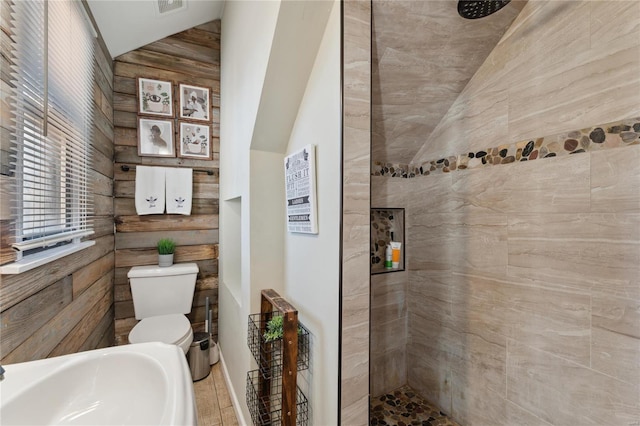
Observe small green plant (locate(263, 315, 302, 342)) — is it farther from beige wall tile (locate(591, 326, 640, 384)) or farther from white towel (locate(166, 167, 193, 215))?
white towel (locate(166, 167, 193, 215))

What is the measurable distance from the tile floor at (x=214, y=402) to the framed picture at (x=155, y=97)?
213cm

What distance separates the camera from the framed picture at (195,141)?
2.41m

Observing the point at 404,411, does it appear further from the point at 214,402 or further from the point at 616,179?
the point at 616,179

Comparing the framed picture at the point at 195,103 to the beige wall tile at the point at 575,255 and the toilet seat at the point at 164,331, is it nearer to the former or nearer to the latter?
the toilet seat at the point at 164,331

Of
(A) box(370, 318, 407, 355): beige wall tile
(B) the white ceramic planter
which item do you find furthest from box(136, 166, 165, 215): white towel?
(A) box(370, 318, 407, 355): beige wall tile

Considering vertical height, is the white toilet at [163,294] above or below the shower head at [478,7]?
below

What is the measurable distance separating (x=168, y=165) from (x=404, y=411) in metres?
2.46

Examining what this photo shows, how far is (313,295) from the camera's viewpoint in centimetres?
117

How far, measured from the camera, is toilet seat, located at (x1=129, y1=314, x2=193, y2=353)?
180 centimetres

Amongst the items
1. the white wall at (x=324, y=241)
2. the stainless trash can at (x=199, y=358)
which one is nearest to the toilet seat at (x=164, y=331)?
the stainless trash can at (x=199, y=358)

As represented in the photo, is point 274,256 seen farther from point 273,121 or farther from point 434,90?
point 434,90

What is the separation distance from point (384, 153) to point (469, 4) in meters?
0.84

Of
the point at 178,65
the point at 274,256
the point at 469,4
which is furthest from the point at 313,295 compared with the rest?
the point at 178,65

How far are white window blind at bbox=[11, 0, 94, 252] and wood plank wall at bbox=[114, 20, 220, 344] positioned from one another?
1.93ft
